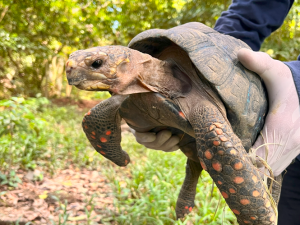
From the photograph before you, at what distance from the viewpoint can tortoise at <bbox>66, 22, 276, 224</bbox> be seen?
1049mm

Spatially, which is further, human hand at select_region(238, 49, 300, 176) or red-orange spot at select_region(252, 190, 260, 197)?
human hand at select_region(238, 49, 300, 176)

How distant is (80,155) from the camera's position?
4.14 meters

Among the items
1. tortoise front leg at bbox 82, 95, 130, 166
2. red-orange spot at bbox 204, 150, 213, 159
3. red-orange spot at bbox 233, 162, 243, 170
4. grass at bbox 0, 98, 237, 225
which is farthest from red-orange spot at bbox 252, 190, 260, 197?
tortoise front leg at bbox 82, 95, 130, 166

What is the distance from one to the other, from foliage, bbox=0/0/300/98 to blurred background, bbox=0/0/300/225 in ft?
0.10

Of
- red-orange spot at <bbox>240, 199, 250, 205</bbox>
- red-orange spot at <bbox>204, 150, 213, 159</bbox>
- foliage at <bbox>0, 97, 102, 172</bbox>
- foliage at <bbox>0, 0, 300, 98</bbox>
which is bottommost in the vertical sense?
foliage at <bbox>0, 97, 102, 172</bbox>

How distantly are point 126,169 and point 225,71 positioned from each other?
3137 millimetres

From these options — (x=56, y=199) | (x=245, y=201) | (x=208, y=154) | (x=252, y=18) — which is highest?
(x=252, y=18)

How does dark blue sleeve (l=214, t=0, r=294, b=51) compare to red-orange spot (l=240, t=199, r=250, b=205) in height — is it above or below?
above

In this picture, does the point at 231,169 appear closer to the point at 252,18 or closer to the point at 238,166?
the point at 238,166

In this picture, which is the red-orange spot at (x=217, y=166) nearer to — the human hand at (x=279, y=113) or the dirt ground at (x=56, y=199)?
the human hand at (x=279, y=113)

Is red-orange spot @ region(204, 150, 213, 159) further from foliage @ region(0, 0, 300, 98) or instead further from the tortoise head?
foliage @ region(0, 0, 300, 98)

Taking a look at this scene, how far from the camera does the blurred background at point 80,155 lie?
249cm

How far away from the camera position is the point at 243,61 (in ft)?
4.18

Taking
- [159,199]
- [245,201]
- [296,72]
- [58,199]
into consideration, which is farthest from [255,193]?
[58,199]
